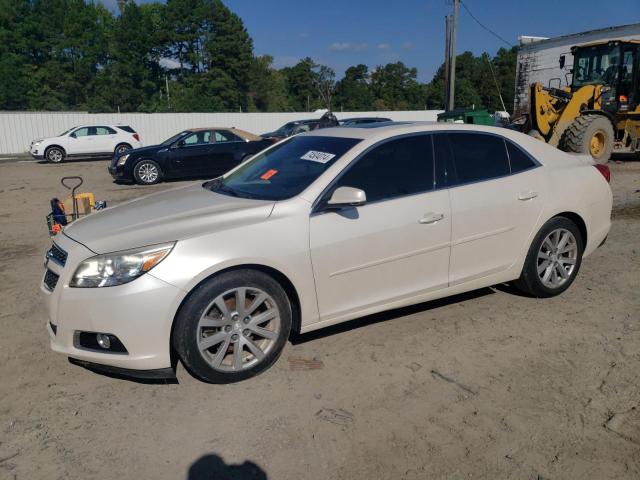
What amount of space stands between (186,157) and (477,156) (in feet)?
37.6

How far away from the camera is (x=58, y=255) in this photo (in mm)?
3576

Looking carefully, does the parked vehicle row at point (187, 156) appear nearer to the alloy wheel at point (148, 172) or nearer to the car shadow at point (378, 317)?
the alloy wheel at point (148, 172)

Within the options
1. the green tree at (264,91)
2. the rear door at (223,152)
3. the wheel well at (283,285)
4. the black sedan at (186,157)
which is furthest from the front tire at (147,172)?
the green tree at (264,91)

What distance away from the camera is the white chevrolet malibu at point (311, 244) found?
3268 mm

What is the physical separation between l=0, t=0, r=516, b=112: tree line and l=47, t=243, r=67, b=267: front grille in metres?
45.3

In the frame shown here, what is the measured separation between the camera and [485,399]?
3305 millimetres

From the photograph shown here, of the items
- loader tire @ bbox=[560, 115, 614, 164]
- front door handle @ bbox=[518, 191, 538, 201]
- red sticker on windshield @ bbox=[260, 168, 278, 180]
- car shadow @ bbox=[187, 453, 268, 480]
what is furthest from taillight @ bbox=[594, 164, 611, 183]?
loader tire @ bbox=[560, 115, 614, 164]

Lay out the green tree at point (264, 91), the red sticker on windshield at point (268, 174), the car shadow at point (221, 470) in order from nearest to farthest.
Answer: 1. the car shadow at point (221, 470)
2. the red sticker on windshield at point (268, 174)
3. the green tree at point (264, 91)

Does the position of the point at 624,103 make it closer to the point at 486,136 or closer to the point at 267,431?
the point at 486,136

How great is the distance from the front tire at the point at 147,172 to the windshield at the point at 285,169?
10.2m

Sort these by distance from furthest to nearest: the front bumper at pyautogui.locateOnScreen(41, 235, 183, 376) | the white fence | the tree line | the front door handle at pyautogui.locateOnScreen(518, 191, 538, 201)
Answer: the tree line → the white fence → the front door handle at pyautogui.locateOnScreen(518, 191, 538, 201) → the front bumper at pyautogui.locateOnScreen(41, 235, 183, 376)

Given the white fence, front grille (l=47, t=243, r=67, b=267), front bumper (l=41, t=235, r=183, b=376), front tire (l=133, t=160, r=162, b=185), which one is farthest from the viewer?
the white fence

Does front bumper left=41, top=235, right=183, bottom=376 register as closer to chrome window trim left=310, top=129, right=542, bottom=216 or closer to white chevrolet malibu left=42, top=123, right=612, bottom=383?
white chevrolet malibu left=42, top=123, right=612, bottom=383

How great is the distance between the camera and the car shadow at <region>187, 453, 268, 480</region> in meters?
2.68
